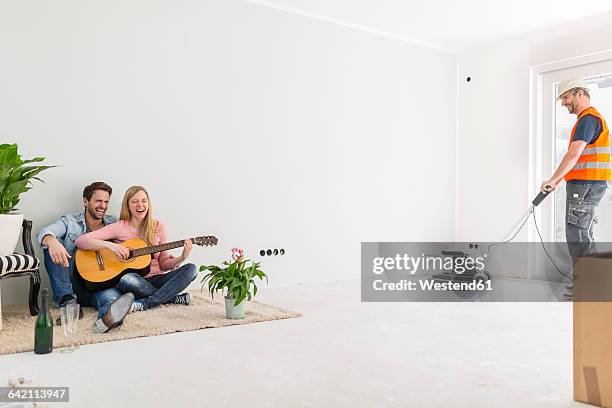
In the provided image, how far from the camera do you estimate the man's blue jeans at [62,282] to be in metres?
3.50

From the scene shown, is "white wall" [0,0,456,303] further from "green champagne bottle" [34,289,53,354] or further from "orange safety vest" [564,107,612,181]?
"orange safety vest" [564,107,612,181]

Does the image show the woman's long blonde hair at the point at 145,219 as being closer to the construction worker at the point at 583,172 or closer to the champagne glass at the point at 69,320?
the champagne glass at the point at 69,320

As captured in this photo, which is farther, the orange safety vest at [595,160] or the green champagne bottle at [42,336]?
the orange safety vest at [595,160]

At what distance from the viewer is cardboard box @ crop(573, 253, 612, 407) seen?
188cm

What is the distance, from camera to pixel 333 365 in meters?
2.43

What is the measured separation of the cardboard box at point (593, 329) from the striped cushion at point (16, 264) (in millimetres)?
2618

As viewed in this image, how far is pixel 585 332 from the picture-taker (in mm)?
1942

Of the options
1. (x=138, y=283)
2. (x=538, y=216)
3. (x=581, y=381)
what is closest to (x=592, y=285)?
(x=581, y=381)

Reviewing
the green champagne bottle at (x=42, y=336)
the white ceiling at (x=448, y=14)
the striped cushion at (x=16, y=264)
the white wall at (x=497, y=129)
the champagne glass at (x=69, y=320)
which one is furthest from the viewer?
the white wall at (x=497, y=129)

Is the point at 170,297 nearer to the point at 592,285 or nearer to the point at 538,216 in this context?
the point at 592,285

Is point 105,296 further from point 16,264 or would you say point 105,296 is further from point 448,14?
point 448,14

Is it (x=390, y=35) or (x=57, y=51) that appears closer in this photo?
(x=57, y=51)

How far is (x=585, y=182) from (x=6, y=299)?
388cm

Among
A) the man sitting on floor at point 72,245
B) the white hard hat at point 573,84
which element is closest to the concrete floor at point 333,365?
the man sitting on floor at point 72,245
